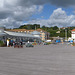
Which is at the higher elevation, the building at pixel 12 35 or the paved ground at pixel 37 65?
the building at pixel 12 35

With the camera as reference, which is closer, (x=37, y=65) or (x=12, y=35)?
(x=37, y=65)

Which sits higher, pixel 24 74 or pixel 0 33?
pixel 0 33

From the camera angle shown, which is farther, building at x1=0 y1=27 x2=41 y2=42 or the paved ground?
building at x1=0 y1=27 x2=41 y2=42

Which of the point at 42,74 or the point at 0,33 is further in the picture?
the point at 0,33

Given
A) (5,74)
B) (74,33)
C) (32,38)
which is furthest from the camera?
(74,33)

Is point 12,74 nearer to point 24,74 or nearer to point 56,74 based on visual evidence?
point 24,74

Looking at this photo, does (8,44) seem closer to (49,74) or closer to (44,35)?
(49,74)

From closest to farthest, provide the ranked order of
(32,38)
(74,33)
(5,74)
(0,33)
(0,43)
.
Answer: (5,74) → (0,43) → (0,33) → (32,38) → (74,33)

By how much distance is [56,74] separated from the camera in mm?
8859

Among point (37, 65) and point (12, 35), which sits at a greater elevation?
point (12, 35)

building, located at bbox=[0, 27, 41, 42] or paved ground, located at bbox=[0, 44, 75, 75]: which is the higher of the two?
building, located at bbox=[0, 27, 41, 42]

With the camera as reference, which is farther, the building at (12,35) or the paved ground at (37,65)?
the building at (12,35)

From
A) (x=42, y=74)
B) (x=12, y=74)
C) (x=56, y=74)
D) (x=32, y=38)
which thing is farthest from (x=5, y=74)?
(x=32, y=38)

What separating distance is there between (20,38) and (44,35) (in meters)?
71.3
